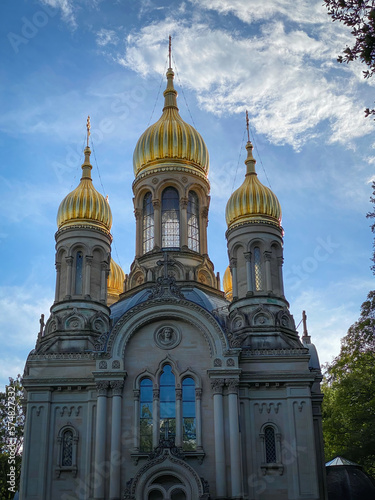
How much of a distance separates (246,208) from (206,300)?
515 centimetres

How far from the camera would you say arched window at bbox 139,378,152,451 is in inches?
1126

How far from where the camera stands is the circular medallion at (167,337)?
30047mm

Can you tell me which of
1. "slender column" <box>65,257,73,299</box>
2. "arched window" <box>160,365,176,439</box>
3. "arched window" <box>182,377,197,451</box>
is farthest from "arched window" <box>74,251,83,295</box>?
"arched window" <box>182,377,197,451</box>

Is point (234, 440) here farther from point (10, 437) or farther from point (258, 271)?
point (10, 437)

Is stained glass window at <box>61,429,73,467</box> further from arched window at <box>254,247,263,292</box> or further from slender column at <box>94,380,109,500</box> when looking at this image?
arched window at <box>254,247,263,292</box>

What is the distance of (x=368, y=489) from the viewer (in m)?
30.4

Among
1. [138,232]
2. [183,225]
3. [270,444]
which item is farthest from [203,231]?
[270,444]

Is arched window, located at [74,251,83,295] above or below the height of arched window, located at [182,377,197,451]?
above

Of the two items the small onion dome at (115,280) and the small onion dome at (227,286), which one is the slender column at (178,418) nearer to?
the small onion dome at (227,286)

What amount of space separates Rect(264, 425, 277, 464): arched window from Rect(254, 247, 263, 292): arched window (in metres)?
7.02

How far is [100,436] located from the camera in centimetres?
2825

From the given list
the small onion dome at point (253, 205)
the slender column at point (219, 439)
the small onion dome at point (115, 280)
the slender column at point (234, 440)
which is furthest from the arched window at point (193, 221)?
the slender column at point (234, 440)

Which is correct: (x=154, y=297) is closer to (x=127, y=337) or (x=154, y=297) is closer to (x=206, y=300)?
(x=127, y=337)

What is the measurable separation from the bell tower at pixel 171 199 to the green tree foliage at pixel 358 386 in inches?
331
